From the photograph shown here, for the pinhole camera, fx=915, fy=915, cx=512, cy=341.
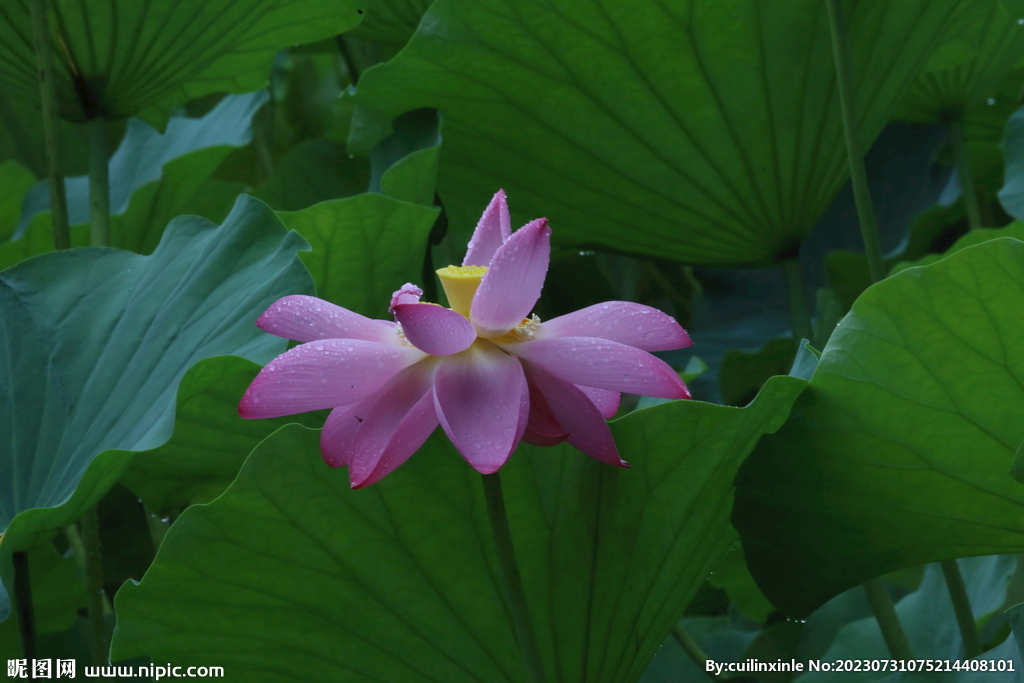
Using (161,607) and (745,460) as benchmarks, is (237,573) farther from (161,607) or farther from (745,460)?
(745,460)

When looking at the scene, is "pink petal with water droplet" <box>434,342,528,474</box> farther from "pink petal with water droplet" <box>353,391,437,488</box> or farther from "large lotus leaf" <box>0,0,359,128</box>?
"large lotus leaf" <box>0,0,359,128</box>

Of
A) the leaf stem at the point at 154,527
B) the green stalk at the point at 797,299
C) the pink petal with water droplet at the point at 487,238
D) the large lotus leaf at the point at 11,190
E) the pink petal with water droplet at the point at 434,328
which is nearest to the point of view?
the pink petal with water droplet at the point at 434,328

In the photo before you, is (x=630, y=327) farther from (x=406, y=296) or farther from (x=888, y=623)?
(x=888, y=623)

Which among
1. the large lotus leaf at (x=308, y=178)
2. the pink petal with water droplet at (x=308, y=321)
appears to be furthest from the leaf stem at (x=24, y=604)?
the large lotus leaf at (x=308, y=178)

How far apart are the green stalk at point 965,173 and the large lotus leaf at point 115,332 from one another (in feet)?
2.26

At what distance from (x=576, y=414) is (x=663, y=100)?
37 cm

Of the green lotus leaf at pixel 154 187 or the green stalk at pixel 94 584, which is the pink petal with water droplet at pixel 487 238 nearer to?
the green stalk at pixel 94 584

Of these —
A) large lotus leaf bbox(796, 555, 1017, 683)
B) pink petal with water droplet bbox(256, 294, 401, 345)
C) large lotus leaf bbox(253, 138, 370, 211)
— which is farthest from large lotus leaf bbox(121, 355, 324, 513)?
large lotus leaf bbox(796, 555, 1017, 683)

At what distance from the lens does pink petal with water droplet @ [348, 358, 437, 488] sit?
1.25 feet

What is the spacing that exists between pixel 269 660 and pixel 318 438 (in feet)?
0.49

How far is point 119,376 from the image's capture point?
574 mm

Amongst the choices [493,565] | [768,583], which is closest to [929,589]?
[768,583]

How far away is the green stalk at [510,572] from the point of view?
400mm

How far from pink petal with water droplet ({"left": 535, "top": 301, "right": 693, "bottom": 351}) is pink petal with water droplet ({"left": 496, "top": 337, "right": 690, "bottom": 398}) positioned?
0.07ft
